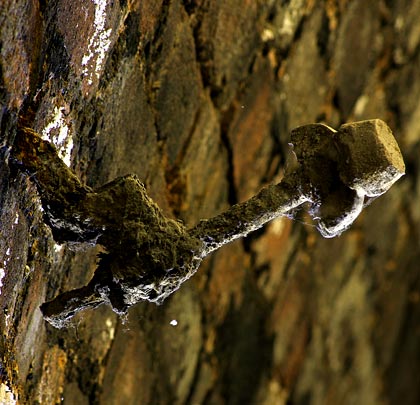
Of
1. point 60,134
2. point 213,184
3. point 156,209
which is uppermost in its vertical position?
point 213,184

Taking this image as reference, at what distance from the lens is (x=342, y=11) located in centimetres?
182

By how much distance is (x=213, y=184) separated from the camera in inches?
62.2

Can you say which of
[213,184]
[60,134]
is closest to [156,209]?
[60,134]

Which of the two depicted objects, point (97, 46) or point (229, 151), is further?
point (229, 151)

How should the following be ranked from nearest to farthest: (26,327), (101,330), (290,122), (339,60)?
(26,327), (101,330), (290,122), (339,60)

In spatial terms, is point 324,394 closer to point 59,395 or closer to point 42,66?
point 59,395

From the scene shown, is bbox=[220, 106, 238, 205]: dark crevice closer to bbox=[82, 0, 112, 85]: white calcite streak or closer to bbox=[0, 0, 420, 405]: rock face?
bbox=[0, 0, 420, 405]: rock face

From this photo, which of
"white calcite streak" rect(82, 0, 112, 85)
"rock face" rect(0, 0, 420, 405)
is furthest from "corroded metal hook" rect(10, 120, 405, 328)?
"white calcite streak" rect(82, 0, 112, 85)

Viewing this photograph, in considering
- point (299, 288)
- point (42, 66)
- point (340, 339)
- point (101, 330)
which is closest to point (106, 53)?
point (42, 66)

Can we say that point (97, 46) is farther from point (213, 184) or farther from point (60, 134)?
point (213, 184)

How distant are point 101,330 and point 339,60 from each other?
3.00ft

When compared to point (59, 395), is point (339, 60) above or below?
above

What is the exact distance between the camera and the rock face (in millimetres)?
934

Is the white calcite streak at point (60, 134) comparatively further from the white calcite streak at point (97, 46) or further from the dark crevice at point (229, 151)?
the dark crevice at point (229, 151)
